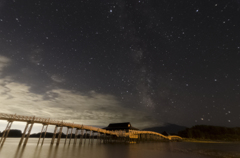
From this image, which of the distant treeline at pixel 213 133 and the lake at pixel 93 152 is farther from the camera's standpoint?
the distant treeline at pixel 213 133

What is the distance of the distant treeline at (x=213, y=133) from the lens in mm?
150762

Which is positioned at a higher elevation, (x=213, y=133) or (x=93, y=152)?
(x=213, y=133)

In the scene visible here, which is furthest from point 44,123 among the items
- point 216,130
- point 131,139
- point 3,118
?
point 216,130

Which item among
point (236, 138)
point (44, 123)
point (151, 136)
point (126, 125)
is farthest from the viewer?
point (236, 138)

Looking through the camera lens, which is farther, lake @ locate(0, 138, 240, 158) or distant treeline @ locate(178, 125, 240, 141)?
distant treeline @ locate(178, 125, 240, 141)

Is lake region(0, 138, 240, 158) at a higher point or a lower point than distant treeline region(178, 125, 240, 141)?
lower

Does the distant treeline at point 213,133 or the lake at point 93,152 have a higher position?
the distant treeline at point 213,133

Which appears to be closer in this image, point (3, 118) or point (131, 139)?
point (3, 118)

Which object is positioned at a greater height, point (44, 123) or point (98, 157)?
point (44, 123)

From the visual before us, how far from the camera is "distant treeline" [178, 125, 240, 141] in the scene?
151 metres

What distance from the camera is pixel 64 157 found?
18.6m

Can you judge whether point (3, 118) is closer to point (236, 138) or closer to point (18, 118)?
point (18, 118)

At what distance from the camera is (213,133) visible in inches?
6718

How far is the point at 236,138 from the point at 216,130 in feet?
90.7
